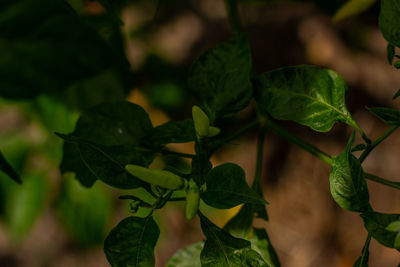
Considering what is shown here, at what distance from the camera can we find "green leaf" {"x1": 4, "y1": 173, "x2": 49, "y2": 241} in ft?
4.26

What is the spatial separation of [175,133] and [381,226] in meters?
0.38

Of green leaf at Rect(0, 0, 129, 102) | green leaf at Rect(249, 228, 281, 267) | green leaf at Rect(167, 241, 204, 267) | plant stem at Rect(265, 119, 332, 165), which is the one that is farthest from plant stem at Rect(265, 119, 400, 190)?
green leaf at Rect(0, 0, 129, 102)

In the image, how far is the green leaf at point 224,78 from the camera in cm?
70

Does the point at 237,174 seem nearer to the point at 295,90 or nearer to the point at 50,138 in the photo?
the point at 295,90

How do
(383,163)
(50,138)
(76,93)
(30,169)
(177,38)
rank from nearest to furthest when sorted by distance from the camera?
(76,93) → (50,138) → (30,169) → (383,163) → (177,38)

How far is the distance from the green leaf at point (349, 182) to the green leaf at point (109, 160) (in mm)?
333

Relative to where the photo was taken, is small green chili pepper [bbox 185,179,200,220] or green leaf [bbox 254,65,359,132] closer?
small green chili pepper [bbox 185,179,200,220]

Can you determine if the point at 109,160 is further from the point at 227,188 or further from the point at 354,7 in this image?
the point at 354,7

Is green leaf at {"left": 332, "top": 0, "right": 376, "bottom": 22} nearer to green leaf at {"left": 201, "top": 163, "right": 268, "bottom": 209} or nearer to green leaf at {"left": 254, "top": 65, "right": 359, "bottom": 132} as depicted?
green leaf at {"left": 254, "top": 65, "right": 359, "bottom": 132}

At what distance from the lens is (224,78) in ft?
2.37

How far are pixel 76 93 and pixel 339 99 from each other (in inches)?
27.6

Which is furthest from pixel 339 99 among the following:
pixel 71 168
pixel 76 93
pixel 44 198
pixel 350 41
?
pixel 350 41

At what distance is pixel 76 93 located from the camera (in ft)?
3.36

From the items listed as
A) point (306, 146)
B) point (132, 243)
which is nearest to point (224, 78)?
point (306, 146)
